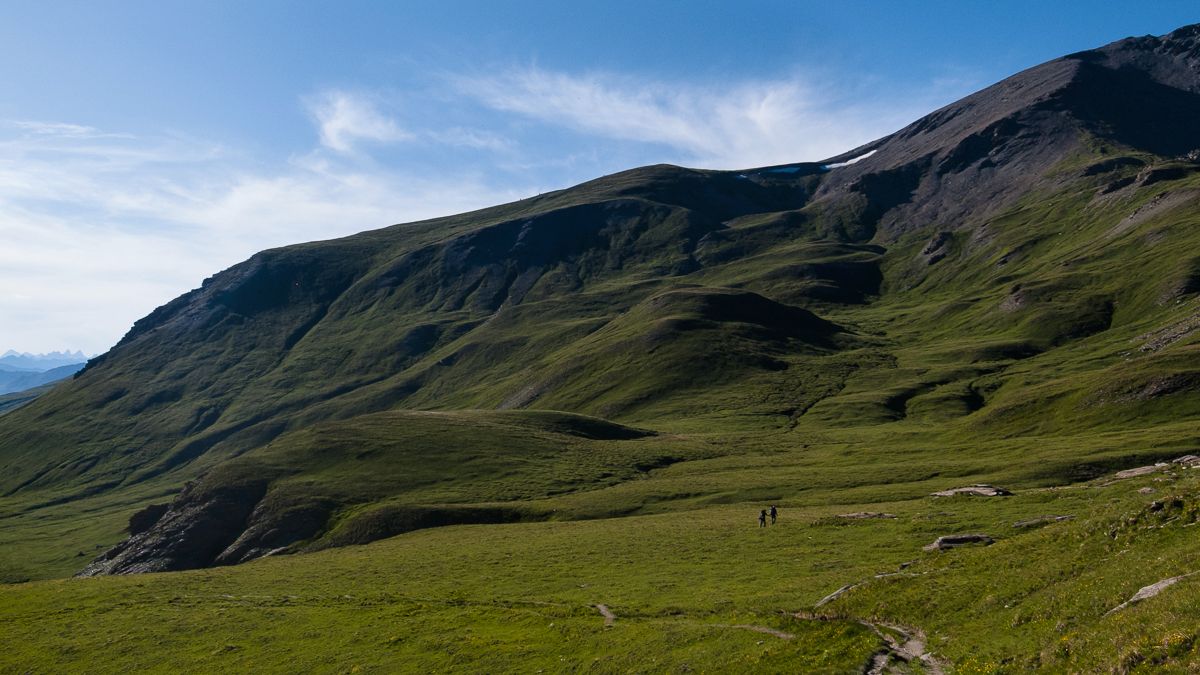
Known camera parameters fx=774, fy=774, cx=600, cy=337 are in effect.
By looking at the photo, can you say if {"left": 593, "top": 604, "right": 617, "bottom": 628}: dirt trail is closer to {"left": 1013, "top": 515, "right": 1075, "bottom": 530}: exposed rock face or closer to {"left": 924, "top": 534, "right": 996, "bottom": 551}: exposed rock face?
{"left": 924, "top": 534, "right": 996, "bottom": 551}: exposed rock face

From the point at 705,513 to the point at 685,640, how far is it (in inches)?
1975

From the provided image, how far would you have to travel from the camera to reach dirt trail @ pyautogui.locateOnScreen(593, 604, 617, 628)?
43631 mm

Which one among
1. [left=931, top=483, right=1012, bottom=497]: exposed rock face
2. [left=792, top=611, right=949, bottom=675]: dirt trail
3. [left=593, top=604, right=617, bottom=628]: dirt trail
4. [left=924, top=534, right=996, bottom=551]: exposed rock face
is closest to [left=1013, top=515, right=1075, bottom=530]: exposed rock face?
[left=924, top=534, right=996, bottom=551]: exposed rock face

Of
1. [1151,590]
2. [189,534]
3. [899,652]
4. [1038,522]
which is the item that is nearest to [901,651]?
[899,652]

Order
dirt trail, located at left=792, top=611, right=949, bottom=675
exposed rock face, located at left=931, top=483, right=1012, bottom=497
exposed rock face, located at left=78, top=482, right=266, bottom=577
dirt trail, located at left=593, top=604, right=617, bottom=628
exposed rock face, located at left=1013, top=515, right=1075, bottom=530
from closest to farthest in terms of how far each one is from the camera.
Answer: dirt trail, located at left=792, top=611, right=949, bottom=675 < dirt trail, located at left=593, top=604, right=617, bottom=628 < exposed rock face, located at left=1013, top=515, right=1075, bottom=530 < exposed rock face, located at left=931, top=483, right=1012, bottom=497 < exposed rock face, located at left=78, top=482, right=266, bottom=577

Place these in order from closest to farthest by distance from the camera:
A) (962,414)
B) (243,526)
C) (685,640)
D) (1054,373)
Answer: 1. (685,640)
2. (243,526)
3. (962,414)
4. (1054,373)

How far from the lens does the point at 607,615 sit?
45781 millimetres

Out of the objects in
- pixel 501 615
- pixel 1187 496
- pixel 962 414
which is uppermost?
pixel 1187 496

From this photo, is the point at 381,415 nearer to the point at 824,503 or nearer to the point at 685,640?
the point at 824,503

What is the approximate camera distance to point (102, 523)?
630 ft

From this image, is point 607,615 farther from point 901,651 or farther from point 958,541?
point 958,541

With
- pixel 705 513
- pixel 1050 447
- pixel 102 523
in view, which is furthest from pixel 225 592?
pixel 102 523

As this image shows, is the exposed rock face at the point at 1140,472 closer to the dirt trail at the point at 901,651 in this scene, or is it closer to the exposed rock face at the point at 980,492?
the exposed rock face at the point at 980,492

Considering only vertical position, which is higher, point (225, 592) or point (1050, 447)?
point (225, 592)
